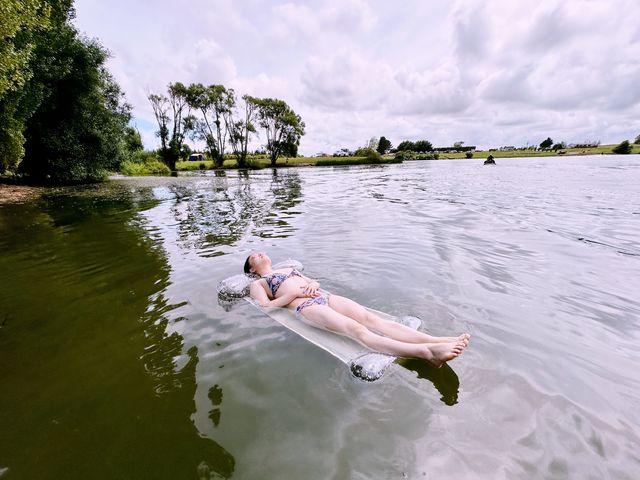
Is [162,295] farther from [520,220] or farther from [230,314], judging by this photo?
[520,220]

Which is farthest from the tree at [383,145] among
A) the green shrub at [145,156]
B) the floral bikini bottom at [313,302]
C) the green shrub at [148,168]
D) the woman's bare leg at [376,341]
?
the woman's bare leg at [376,341]

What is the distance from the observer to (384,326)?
4.29 meters

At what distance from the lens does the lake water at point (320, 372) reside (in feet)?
8.59

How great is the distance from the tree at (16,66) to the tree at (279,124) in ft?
167

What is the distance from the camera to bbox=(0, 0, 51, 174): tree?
12.1 metres

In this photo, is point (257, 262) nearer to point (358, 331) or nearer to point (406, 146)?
point (358, 331)

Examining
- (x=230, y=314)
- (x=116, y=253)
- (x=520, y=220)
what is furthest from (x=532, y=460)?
(x=520, y=220)

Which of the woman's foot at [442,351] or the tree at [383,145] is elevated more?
the tree at [383,145]

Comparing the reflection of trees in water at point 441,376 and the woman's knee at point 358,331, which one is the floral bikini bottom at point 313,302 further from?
the reflection of trees in water at point 441,376

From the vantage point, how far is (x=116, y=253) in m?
8.48

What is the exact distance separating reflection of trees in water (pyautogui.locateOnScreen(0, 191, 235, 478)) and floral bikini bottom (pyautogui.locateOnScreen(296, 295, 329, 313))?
1.69 metres

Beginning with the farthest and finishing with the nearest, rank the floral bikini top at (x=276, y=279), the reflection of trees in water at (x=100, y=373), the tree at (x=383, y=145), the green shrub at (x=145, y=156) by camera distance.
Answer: the tree at (x=383, y=145) → the green shrub at (x=145, y=156) → the floral bikini top at (x=276, y=279) → the reflection of trees in water at (x=100, y=373)

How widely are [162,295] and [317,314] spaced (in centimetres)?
323

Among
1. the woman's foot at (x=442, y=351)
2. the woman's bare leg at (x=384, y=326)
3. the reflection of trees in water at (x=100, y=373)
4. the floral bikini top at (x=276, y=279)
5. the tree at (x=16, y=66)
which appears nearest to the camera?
the reflection of trees in water at (x=100, y=373)
